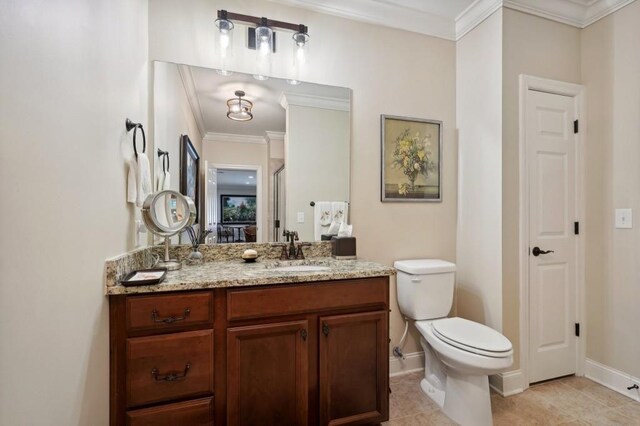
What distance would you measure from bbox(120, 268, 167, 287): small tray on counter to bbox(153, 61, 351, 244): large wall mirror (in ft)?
1.92

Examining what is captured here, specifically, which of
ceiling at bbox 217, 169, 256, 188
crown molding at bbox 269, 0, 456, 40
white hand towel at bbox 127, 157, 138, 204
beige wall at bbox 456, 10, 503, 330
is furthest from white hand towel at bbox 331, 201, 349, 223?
crown molding at bbox 269, 0, 456, 40

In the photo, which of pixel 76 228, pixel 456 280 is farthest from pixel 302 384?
pixel 456 280

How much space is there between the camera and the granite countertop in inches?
51.3

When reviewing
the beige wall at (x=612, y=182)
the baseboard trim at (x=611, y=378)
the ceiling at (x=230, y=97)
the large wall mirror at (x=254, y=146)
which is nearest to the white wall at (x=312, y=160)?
the large wall mirror at (x=254, y=146)

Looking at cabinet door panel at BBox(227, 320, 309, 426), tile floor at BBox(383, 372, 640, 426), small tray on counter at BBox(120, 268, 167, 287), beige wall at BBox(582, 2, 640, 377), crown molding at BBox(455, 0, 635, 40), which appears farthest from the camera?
crown molding at BBox(455, 0, 635, 40)

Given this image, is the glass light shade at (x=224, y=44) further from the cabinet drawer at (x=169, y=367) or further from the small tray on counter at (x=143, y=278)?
the cabinet drawer at (x=169, y=367)

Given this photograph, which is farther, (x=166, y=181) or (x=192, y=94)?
(x=192, y=94)

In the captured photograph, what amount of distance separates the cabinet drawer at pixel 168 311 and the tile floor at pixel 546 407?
1313mm

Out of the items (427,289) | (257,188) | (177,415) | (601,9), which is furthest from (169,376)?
(601,9)

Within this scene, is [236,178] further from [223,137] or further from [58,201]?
[58,201]

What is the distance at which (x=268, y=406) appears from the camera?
1432mm

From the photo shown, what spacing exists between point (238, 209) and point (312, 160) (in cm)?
62

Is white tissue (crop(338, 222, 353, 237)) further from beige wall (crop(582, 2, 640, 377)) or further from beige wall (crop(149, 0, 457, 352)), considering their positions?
beige wall (crop(582, 2, 640, 377))

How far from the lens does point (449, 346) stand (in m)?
1.75
